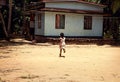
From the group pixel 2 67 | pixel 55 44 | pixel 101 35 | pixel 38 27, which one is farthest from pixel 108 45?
pixel 2 67

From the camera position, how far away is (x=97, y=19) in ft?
97.9

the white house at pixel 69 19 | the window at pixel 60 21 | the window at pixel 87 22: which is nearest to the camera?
the white house at pixel 69 19

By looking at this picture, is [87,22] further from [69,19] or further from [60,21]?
[60,21]

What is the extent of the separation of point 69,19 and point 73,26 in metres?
0.71

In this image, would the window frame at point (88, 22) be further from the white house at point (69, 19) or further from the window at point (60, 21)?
the window at point (60, 21)

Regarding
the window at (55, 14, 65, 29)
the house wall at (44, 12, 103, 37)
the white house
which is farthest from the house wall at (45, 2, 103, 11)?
the window at (55, 14, 65, 29)

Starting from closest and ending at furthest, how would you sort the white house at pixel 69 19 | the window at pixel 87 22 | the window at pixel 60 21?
the white house at pixel 69 19, the window at pixel 60 21, the window at pixel 87 22

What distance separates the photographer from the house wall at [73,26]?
90.5 ft

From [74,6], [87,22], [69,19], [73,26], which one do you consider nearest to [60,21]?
[69,19]

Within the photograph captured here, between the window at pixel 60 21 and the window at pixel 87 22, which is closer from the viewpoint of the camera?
the window at pixel 60 21

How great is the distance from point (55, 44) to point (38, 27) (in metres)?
3.19

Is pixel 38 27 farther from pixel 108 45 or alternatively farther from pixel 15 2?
pixel 15 2

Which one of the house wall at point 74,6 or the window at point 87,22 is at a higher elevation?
the house wall at point 74,6

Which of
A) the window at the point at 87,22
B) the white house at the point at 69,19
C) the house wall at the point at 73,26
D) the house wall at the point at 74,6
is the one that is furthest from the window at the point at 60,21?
the window at the point at 87,22
